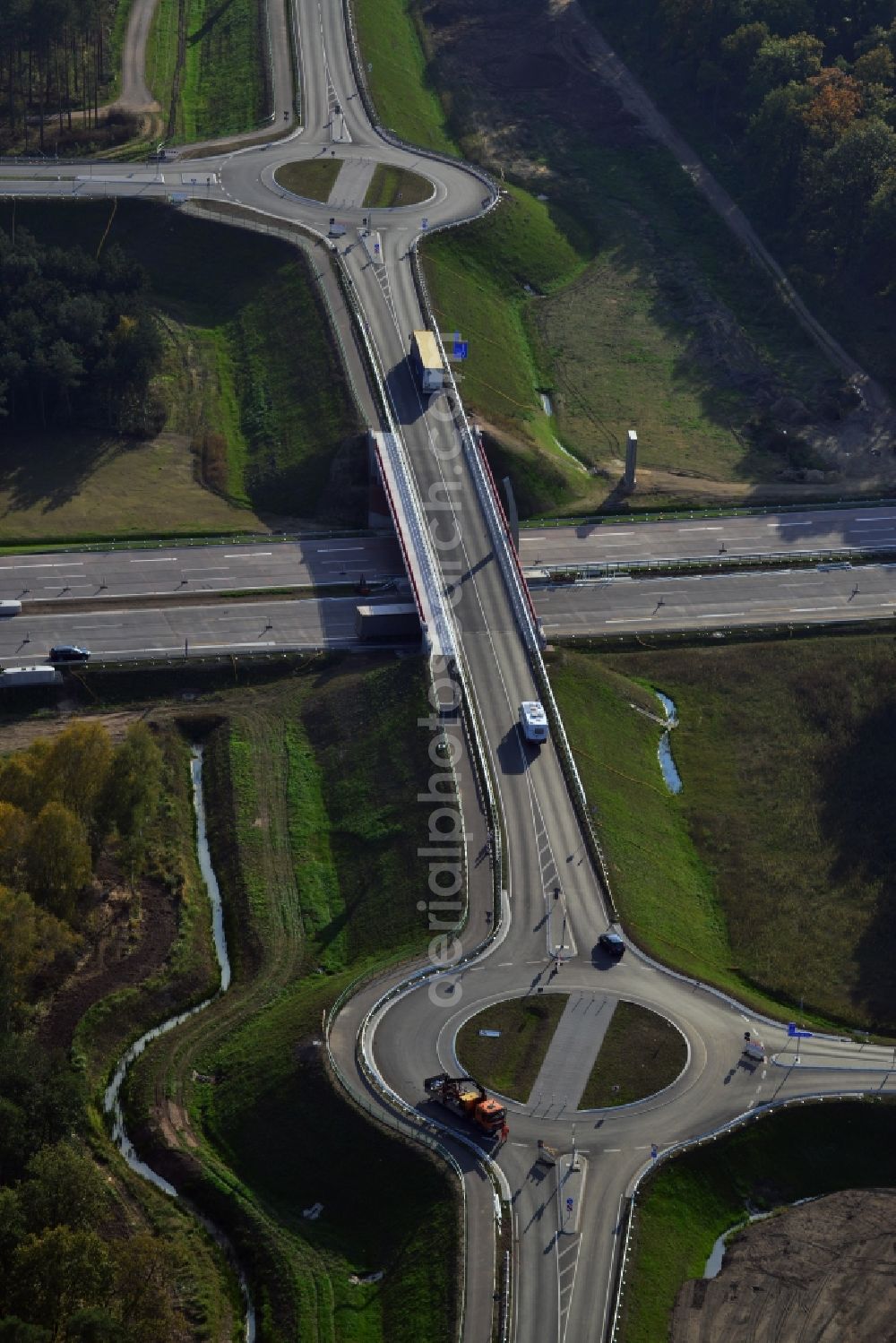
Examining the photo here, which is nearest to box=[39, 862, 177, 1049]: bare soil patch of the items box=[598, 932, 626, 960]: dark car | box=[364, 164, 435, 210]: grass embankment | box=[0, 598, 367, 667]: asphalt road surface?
box=[0, 598, 367, 667]: asphalt road surface

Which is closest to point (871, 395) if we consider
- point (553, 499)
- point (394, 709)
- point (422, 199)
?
point (553, 499)

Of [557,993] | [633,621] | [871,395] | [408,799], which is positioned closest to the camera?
[557,993]

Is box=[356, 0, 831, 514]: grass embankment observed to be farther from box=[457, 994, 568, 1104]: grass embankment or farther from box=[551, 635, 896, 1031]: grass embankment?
box=[457, 994, 568, 1104]: grass embankment

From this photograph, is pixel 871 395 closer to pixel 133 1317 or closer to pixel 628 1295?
pixel 628 1295

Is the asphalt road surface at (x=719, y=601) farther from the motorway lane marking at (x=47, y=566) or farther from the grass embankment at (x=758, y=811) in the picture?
the motorway lane marking at (x=47, y=566)

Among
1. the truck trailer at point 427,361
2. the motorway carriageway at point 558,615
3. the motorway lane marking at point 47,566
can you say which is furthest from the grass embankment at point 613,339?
the motorway lane marking at point 47,566

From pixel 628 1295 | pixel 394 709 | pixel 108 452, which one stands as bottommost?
pixel 108 452
